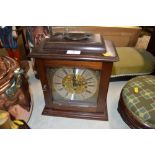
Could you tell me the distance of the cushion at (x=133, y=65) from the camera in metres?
1.56

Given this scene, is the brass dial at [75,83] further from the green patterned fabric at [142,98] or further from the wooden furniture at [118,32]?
the wooden furniture at [118,32]

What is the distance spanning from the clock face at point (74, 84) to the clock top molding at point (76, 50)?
13cm

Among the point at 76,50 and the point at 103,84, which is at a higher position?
the point at 76,50

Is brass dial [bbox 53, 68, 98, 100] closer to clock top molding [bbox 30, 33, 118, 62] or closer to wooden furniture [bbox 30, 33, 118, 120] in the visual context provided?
wooden furniture [bbox 30, 33, 118, 120]

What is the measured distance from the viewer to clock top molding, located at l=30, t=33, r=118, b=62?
2.69 ft

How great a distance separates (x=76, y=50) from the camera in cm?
86

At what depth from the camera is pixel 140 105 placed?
40.7 inches

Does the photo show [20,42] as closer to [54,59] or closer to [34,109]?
[34,109]

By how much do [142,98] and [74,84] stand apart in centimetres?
53

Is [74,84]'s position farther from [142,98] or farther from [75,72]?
[142,98]

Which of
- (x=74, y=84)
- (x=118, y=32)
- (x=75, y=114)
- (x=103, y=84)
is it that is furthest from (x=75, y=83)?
(x=118, y=32)

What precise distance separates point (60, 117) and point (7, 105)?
469mm

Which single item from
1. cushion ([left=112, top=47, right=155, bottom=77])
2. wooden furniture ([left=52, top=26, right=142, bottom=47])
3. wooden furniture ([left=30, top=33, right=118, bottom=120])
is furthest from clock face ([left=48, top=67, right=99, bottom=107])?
wooden furniture ([left=52, top=26, right=142, bottom=47])
